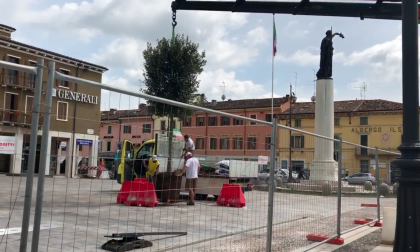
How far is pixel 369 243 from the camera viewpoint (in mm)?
8422

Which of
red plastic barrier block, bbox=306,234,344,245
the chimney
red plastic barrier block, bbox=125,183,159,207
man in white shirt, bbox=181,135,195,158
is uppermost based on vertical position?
the chimney

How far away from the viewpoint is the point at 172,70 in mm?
22078

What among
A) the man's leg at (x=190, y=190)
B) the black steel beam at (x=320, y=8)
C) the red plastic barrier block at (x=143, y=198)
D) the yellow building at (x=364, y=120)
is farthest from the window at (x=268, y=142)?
the yellow building at (x=364, y=120)

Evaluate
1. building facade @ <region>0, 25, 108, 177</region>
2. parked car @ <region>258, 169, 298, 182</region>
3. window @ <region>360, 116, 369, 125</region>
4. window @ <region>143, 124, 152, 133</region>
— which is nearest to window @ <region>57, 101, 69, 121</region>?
building facade @ <region>0, 25, 108, 177</region>

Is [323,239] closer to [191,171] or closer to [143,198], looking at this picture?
[191,171]

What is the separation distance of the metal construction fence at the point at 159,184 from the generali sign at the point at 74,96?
8 cm

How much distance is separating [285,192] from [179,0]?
5723mm

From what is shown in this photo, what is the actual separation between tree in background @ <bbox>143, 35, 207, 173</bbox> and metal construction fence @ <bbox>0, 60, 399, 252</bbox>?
38.5 ft

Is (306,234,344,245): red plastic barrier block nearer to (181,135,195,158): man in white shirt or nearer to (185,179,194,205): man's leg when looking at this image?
(185,179,194,205): man's leg

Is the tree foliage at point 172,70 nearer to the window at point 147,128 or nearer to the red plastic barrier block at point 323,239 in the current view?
the red plastic barrier block at point 323,239

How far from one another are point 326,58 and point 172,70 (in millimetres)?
10772

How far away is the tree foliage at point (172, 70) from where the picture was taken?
22.1 metres

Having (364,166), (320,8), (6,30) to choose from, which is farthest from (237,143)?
(6,30)

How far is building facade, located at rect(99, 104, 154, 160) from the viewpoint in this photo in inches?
168
